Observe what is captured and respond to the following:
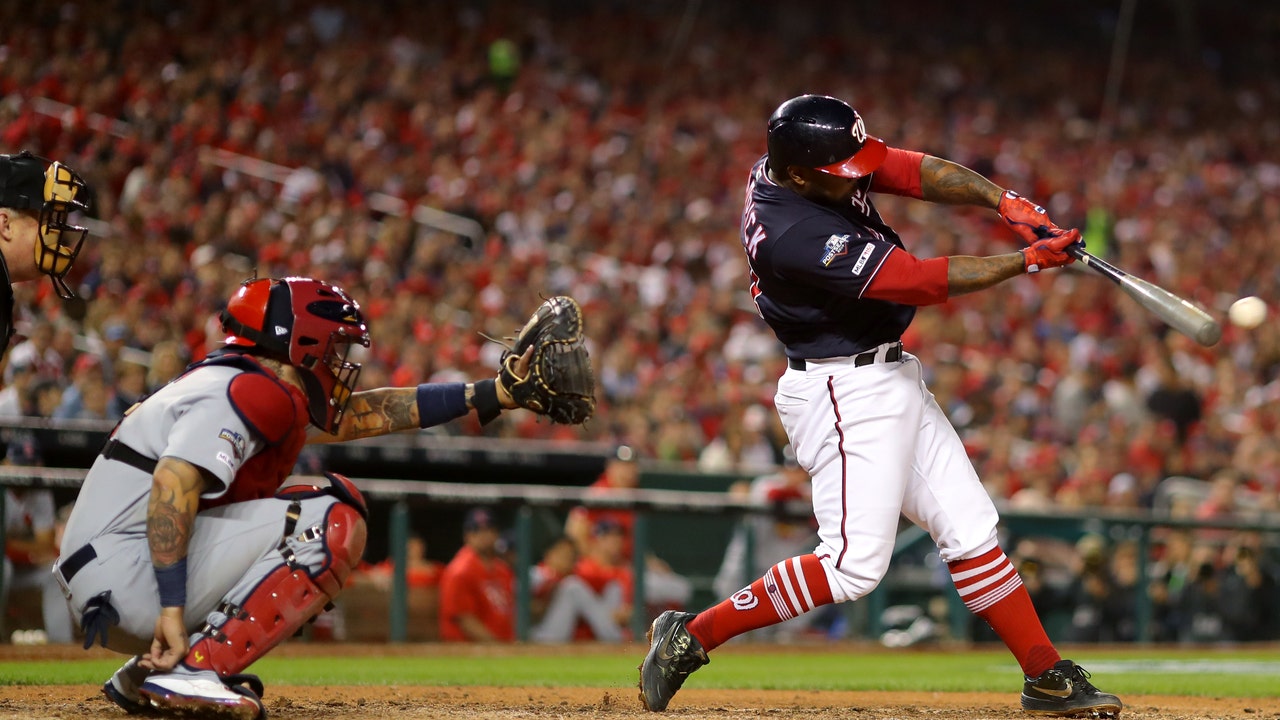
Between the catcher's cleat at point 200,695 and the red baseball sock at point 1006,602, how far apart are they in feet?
6.33

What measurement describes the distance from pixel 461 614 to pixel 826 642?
8.01ft

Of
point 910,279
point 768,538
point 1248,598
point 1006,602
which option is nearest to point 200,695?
point 910,279

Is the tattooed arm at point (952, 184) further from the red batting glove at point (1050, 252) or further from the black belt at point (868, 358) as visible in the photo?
the black belt at point (868, 358)

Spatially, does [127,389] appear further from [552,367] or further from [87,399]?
[552,367]

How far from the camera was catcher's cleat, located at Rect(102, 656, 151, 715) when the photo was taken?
11.7 feet

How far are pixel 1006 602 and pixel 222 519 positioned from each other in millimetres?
2123

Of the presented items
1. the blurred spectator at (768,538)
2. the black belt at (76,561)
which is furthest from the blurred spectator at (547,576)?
the black belt at (76,561)

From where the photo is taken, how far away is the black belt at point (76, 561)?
3.44 metres

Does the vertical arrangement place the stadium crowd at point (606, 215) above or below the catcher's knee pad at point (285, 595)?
above

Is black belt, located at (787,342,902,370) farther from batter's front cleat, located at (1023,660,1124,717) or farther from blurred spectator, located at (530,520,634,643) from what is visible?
blurred spectator, located at (530,520,634,643)

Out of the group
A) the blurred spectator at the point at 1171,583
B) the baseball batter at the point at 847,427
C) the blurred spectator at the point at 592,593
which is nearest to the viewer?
the baseball batter at the point at 847,427

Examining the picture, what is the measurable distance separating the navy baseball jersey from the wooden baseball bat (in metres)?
0.52

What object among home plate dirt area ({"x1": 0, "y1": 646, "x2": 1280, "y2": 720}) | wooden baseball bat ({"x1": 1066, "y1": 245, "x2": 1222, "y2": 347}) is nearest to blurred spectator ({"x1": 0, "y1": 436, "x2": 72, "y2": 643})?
home plate dirt area ({"x1": 0, "y1": 646, "x2": 1280, "y2": 720})

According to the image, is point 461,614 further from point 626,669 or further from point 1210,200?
point 1210,200
